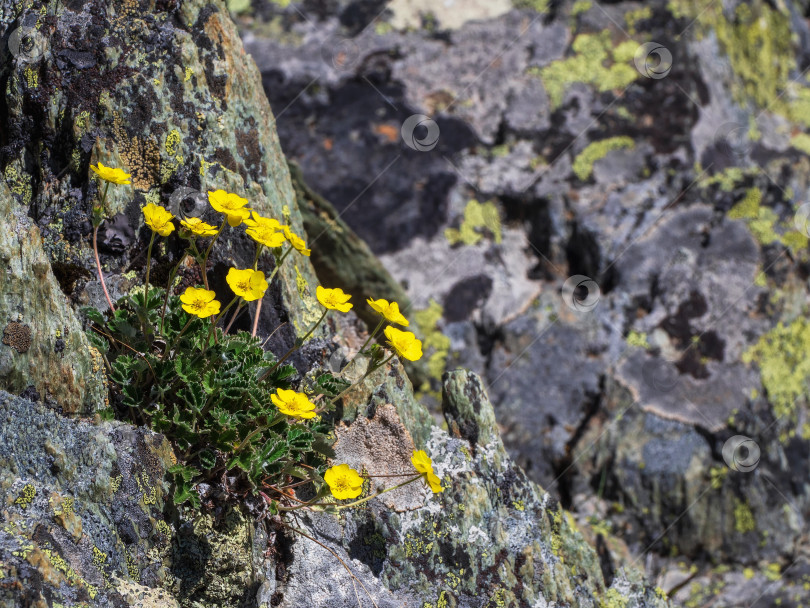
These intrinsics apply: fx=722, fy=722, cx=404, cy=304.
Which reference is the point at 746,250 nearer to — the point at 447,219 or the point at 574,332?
the point at 574,332

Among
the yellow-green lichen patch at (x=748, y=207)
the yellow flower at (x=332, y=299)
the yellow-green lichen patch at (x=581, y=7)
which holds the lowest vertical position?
the yellow flower at (x=332, y=299)

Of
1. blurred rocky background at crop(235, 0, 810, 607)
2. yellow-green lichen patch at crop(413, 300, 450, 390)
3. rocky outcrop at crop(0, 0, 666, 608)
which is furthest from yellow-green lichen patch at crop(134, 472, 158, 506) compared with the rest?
yellow-green lichen patch at crop(413, 300, 450, 390)

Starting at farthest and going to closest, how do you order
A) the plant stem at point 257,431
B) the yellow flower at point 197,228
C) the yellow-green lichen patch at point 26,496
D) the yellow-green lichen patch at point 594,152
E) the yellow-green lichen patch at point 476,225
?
the yellow-green lichen patch at point 594,152
the yellow-green lichen patch at point 476,225
the yellow flower at point 197,228
the plant stem at point 257,431
the yellow-green lichen patch at point 26,496

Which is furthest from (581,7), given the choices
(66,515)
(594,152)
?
(66,515)

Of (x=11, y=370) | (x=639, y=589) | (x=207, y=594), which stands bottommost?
(x=207, y=594)

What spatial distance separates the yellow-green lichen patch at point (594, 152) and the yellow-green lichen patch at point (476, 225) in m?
0.72

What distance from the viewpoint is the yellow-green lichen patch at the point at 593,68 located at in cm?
579

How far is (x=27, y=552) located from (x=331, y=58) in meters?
5.00

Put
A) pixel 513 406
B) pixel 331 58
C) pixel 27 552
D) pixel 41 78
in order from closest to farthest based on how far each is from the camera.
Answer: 1. pixel 27 552
2. pixel 41 78
3. pixel 513 406
4. pixel 331 58

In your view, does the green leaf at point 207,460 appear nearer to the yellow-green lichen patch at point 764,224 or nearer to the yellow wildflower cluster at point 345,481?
the yellow wildflower cluster at point 345,481

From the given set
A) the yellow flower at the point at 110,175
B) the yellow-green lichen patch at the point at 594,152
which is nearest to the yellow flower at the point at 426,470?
the yellow flower at the point at 110,175

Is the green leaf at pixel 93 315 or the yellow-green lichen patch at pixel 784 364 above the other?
the yellow-green lichen patch at pixel 784 364

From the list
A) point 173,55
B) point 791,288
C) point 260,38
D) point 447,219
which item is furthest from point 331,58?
point 791,288

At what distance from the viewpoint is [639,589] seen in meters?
3.17
